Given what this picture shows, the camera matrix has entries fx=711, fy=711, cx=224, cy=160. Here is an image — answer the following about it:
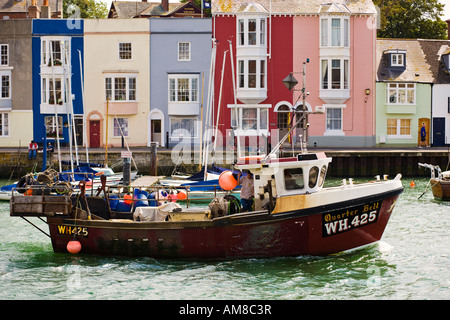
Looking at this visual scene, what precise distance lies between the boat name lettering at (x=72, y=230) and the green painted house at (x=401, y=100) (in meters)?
27.7

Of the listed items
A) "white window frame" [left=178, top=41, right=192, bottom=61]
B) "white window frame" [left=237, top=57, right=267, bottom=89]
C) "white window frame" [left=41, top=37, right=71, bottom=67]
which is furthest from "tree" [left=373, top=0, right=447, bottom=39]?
"white window frame" [left=41, top=37, right=71, bottom=67]

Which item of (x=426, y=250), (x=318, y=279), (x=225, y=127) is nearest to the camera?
(x=318, y=279)

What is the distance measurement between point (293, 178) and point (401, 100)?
27.3m

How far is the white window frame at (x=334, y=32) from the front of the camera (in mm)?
40188

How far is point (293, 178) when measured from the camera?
1549 centimetres

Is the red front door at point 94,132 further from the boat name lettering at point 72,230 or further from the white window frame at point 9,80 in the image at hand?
the boat name lettering at point 72,230

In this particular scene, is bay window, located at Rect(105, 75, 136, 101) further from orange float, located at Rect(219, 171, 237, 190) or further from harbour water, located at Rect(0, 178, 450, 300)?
orange float, located at Rect(219, 171, 237, 190)

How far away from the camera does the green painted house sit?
4103 centimetres

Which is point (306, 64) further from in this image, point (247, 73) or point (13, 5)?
point (13, 5)

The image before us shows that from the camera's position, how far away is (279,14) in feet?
133

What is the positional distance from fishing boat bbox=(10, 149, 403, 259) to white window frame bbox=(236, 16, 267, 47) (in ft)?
81.9
